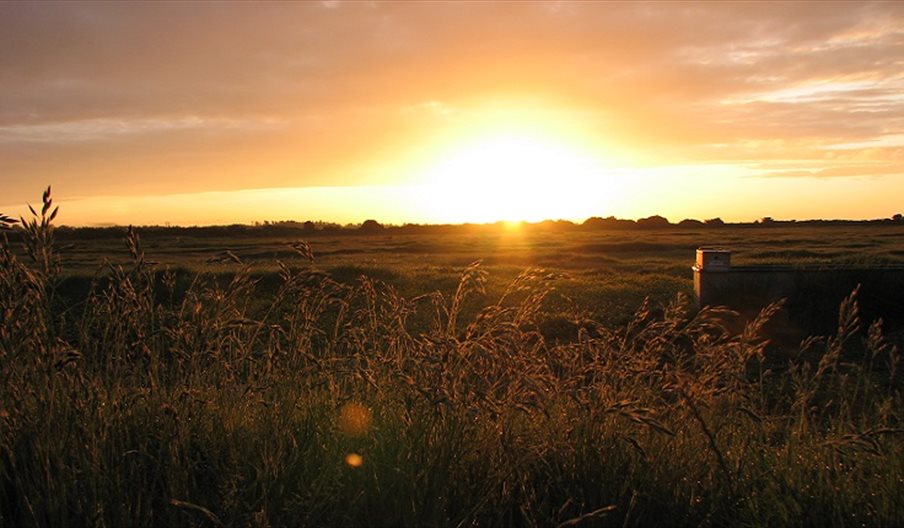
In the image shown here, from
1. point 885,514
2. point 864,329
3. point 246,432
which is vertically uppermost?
point 246,432

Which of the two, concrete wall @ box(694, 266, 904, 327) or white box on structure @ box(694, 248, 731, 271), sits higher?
white box on structure @ box(694, 248, 731, 271)

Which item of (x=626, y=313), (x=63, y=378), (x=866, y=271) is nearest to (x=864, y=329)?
(x=866, y=271)

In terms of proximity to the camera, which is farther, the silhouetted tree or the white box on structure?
the silhouetted tree

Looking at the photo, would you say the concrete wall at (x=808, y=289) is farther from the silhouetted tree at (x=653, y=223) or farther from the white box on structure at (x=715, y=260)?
the silhouetted tree at (x=653, y=223)

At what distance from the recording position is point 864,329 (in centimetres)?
1344

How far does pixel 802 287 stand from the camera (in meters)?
14.4

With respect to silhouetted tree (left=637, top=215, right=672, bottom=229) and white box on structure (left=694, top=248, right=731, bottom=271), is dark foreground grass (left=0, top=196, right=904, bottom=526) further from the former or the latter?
silhouetted tree (left=637, top=215, right=672, bottom=229)

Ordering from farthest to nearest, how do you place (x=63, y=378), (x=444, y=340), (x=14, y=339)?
(x=63, y=378) → (x=444, y=340) → (x=14, y=339)

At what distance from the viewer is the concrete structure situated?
14.1m

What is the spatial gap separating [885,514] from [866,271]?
12.9 m

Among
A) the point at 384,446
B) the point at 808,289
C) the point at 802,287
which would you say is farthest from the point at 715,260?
the point at 384,446

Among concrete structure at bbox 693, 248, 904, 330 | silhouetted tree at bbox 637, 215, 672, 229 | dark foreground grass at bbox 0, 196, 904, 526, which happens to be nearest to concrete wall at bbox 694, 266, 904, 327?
concrete structure at bbox 693, 248, 904, 330

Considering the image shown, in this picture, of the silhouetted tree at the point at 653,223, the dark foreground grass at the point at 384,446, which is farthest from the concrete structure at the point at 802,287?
the silhouetted tree at the point at 653,223

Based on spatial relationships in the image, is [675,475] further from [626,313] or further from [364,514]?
[626,313]
